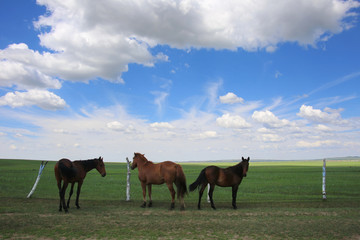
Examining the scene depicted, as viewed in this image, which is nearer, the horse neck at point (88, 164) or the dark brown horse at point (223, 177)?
the dark brown horse at point (223, 177)

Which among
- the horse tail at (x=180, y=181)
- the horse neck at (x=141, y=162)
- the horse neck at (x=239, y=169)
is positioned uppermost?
the horse neck at (x=141, y=162)

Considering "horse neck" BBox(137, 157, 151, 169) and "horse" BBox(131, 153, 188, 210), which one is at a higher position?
"horse neck" BBox(137, 157, 151, 169)

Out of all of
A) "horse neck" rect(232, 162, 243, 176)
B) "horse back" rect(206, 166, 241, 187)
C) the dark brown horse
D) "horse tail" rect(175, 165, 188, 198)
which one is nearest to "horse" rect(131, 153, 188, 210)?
"horse tail" rect(175, 165, 188, 198)

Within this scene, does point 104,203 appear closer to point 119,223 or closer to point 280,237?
point 119,223

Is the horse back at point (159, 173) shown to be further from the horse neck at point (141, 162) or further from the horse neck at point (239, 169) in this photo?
the horse neck at point (239, 169)

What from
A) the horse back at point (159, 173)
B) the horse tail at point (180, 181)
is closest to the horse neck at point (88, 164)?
the horse back at point (159, 173)

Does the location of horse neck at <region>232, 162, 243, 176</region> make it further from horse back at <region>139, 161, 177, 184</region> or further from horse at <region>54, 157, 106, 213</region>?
horse at <region>54, 157, 106, 213</region>

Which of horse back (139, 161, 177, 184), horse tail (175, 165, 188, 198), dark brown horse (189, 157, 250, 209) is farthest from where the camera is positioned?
dark brown horse (189, 157, 250, 209)

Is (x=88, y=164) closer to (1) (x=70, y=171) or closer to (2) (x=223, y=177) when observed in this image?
(1) (x=70, y=171)

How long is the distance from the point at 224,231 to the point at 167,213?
3.32 meters

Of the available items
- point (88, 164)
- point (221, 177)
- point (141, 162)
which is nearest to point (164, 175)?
point (141, 162)

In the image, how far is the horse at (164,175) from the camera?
1101cm

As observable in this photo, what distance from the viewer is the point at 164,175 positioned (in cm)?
1127

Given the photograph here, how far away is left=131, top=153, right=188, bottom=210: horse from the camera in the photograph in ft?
36.1
